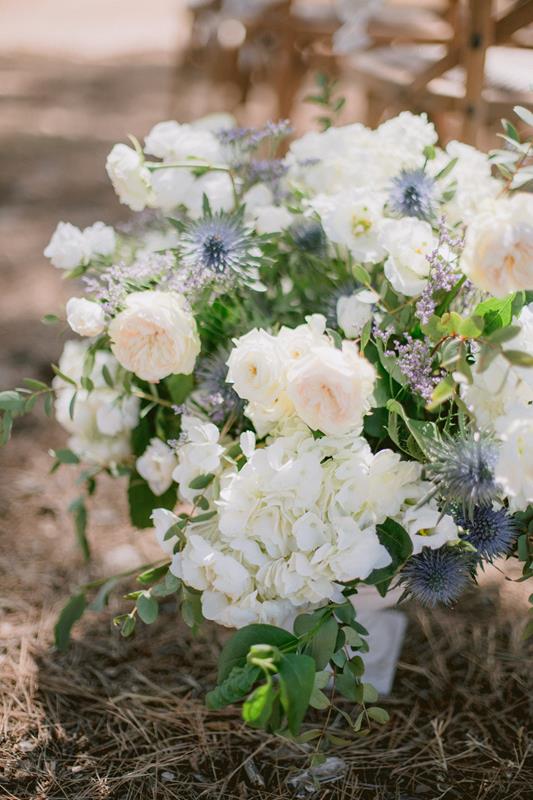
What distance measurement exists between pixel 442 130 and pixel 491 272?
69.8 inches

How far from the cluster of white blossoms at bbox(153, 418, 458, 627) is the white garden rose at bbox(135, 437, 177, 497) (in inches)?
8.0

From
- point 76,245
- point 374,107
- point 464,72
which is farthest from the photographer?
point 374,107

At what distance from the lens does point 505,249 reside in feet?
2.57

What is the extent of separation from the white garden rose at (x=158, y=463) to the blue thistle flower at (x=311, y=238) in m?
0.36

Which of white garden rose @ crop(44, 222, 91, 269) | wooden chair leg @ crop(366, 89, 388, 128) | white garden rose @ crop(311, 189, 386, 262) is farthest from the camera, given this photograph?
wooden chair leg @ crop(366, 89, 388, 128)

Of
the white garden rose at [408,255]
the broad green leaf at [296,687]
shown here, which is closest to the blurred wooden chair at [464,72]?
the white garden rose at [408,255]

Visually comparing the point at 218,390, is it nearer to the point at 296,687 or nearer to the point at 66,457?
the point at 66,457

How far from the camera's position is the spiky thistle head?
3.57ft

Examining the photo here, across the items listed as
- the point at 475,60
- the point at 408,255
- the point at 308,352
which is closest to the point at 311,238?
the point at 408,255

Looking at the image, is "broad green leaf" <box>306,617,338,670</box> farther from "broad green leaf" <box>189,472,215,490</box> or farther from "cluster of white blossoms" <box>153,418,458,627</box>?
Answer: "broad green leaf" <box>189,472,215,490</box>

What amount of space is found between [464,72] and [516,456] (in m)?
1.47

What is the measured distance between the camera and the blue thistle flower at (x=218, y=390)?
3.70 feet

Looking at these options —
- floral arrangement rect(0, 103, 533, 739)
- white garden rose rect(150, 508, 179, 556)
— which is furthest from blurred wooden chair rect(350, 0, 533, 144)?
white garden rose rect(150, 508, 179, 556)

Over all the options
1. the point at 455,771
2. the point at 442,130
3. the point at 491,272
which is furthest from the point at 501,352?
the point at 442,130
